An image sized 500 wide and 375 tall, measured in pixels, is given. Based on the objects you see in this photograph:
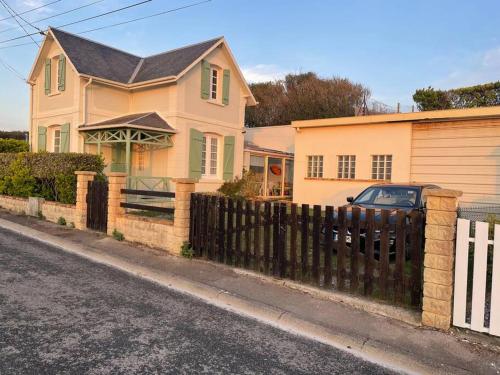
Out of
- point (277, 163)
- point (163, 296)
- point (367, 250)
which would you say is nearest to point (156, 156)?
point (277, 163)

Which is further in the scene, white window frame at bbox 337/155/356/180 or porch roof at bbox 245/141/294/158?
porch roof at bbox 245/141/294/158

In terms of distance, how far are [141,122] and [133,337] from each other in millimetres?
12420

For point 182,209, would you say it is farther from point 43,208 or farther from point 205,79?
point 205,79

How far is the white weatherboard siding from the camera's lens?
12188mm

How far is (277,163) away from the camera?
2359 cm

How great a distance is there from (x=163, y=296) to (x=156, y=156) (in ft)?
41.5

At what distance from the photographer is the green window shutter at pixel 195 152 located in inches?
676

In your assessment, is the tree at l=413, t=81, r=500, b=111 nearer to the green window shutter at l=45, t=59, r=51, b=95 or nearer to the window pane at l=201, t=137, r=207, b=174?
the window pane at l=201, t=137, r=207, b=174

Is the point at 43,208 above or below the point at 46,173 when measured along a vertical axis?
below

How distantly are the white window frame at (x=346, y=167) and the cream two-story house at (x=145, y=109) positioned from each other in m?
5.74

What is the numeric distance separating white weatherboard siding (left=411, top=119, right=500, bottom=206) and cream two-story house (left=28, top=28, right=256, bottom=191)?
8786 millimetres

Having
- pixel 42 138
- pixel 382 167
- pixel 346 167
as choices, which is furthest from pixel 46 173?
pixel 382 167

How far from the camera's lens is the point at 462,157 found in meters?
12.7

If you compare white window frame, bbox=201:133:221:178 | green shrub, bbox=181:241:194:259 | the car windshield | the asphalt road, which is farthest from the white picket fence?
white window frame, bbox=201:133:221:178
